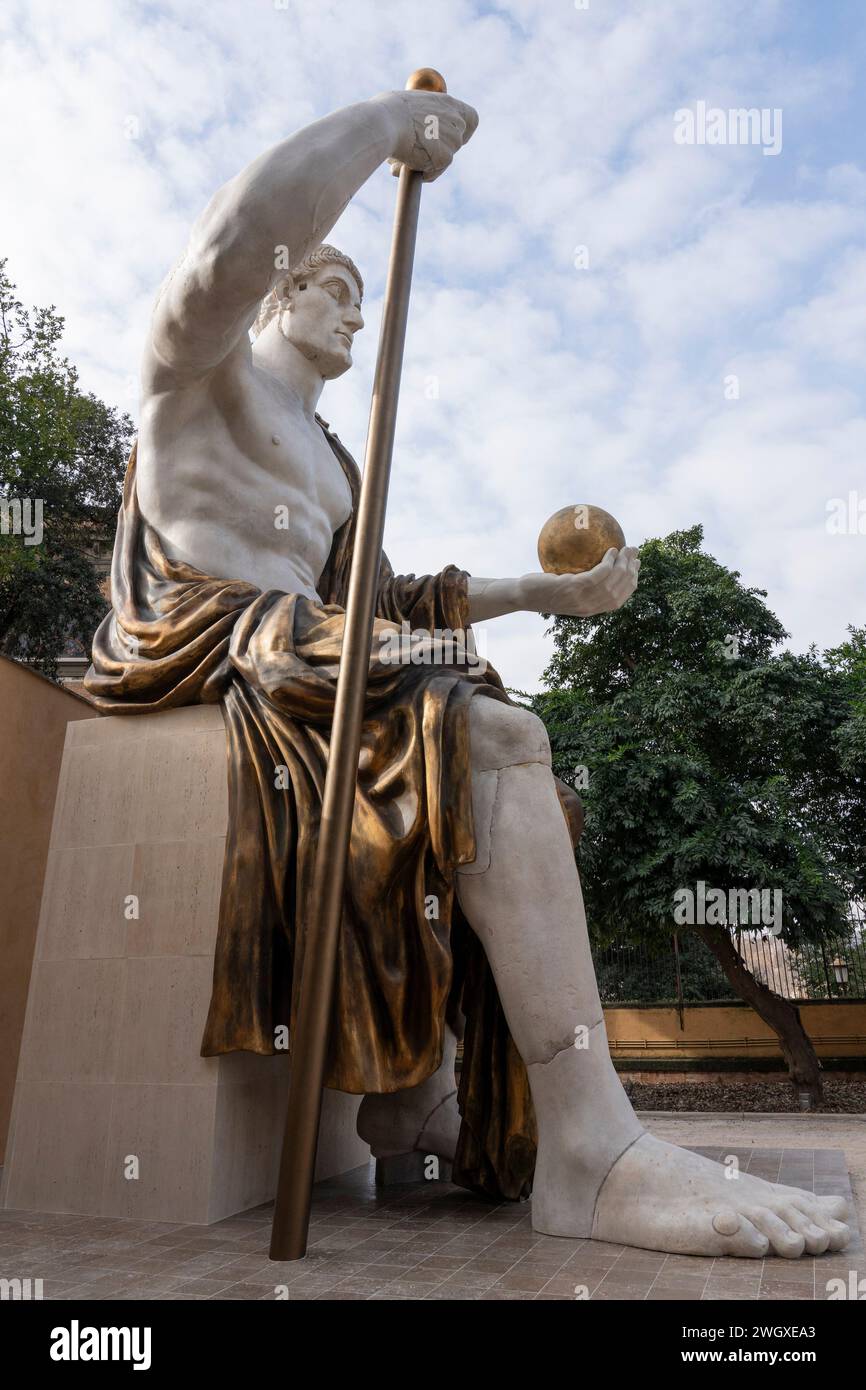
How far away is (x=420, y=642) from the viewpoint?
11.1 feet

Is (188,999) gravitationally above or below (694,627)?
below

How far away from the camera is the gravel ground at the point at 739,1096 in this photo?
12625 millimetres

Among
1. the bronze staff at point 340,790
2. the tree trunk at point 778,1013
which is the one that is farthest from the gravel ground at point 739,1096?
the bronze staff at point 340,790

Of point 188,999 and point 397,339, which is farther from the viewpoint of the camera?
point 188,999

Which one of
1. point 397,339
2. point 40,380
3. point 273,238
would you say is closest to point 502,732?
point 397,339

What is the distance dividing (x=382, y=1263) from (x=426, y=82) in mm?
3485

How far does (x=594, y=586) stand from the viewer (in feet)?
13.3

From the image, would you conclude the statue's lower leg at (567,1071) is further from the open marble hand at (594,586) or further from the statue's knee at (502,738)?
the open marble hand at (594,586)

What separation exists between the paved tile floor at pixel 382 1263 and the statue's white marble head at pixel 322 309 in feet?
11.0

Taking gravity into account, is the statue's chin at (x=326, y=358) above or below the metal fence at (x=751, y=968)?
above

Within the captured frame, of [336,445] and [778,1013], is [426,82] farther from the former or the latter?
[778,1013]

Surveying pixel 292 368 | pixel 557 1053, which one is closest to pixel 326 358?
pixel 292 368

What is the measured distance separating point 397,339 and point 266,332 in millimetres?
1865
